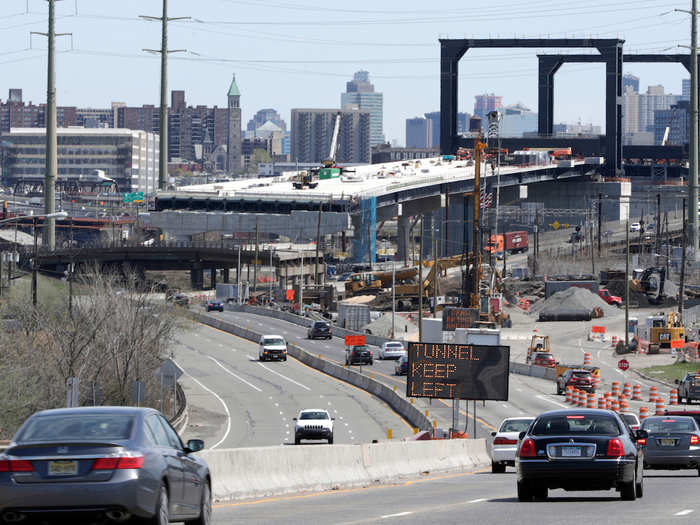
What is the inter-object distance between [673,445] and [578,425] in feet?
29.7

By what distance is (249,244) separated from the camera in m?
181

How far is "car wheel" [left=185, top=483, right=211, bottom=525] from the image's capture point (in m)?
13.9

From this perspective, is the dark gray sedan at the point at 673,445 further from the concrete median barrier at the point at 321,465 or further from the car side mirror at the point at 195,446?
the car side mirror at the point at 195,446

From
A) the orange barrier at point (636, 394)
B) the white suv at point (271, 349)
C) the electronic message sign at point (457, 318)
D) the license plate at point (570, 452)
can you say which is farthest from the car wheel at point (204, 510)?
the electronic message sign at point (457, 318)

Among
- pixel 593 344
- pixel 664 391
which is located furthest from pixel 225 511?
pixel 593 344

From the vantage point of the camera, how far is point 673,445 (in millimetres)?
26812

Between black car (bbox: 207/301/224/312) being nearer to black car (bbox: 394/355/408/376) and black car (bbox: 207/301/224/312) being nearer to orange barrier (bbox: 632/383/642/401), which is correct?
black car (bbox: 394/355/408/376)

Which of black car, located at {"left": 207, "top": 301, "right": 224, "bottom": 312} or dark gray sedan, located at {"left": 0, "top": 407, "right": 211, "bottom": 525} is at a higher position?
dark gray sedan, located at {"left": 0, "top": 407, "right": 211, "bottom": 525}

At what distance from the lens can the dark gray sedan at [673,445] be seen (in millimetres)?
26609

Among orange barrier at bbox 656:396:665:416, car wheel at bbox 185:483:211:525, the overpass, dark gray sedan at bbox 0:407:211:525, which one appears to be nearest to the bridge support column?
the overpass

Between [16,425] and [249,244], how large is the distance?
132705 millimetres

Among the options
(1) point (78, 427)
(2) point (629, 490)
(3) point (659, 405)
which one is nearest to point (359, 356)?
(3) point (659, 405)

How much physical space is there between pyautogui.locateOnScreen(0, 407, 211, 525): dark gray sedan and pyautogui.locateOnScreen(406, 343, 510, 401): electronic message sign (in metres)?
32.2

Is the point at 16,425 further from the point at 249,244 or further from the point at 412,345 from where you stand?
the point at 249,244
